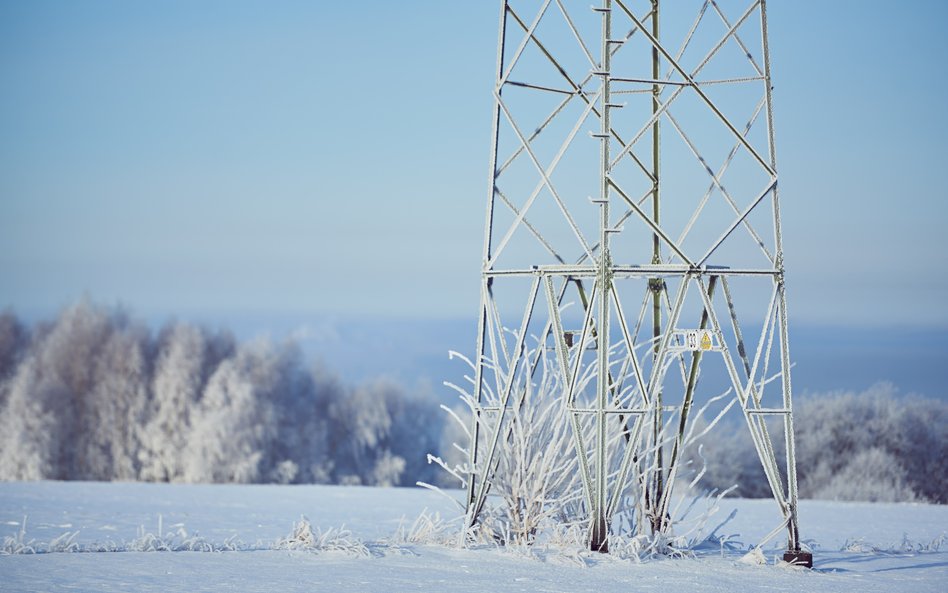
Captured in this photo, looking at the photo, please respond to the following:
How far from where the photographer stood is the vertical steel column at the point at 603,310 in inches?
303

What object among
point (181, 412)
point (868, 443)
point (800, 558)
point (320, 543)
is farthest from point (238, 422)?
point (800, 558)

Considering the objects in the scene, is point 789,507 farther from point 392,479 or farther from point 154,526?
point 392,479

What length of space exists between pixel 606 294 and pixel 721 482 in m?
19.6

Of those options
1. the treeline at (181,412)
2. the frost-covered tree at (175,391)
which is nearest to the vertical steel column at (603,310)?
the treeline at (181,412)

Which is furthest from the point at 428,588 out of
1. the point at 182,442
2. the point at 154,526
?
the point at 182,442

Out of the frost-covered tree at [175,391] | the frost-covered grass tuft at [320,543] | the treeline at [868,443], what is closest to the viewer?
the frost-covered grass tuft at [320,543]

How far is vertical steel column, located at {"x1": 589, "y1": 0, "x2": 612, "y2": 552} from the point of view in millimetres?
7707

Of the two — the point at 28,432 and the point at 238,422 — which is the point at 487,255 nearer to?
the point at 238,422

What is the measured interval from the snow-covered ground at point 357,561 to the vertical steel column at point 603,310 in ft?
0.80

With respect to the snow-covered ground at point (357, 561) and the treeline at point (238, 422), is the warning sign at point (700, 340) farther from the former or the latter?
the treeline at point (238, 422)

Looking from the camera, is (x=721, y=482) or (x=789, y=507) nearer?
(x=789, y=507)

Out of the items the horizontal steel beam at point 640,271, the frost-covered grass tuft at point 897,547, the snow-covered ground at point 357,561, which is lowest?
the snow-covered ground at point 357,561

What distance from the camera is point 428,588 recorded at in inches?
265

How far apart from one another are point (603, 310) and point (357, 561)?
2376 mm
